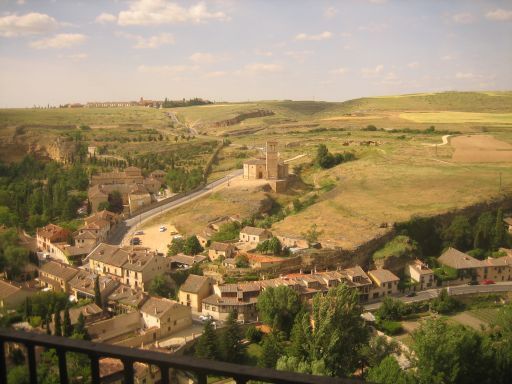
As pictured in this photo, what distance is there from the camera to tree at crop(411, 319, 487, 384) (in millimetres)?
12672

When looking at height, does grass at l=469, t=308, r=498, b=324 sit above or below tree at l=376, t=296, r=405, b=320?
below

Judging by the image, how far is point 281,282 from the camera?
20234mm

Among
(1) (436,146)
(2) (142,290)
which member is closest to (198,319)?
(2) (142,290)

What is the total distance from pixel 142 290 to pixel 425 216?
14.9 meters

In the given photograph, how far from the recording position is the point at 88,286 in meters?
20.0

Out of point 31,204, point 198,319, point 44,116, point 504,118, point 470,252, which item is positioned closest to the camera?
point 198,319

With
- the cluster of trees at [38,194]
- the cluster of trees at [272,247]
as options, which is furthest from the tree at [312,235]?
the cluster of trees at [38,194]

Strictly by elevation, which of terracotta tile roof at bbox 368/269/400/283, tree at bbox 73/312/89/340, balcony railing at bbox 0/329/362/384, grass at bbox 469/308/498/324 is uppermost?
balcony railing at bbox 0/329/362/384

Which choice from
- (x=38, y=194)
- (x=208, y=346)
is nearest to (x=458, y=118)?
(x=38, y=194)

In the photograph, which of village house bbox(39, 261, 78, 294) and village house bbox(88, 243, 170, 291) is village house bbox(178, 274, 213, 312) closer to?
village house bbox(88, 243, 170, 291)

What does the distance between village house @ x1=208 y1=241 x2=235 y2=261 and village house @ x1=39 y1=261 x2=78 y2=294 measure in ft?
19.4

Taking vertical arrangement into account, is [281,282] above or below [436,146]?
below

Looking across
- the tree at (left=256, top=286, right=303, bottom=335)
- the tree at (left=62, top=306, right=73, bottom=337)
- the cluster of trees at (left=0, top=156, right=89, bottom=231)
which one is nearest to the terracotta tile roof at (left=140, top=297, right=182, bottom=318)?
the tree at (left=62, top=306, right=73, bottom=337)

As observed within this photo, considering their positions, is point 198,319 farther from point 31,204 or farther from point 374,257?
point 31,204
